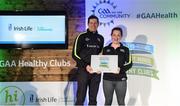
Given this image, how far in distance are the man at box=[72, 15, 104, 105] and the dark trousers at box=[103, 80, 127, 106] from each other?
0.45 ft

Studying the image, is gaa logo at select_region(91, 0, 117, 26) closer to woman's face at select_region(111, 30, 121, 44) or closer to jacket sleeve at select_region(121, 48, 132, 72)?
woman's face at select_region(111, 30, 121, 44)

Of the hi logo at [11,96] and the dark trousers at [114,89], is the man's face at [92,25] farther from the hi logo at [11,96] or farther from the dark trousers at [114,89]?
the hi logo at [11,96]

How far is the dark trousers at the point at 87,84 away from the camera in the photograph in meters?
6.54

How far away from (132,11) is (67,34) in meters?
1.05

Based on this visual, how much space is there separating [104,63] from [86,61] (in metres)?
0.27

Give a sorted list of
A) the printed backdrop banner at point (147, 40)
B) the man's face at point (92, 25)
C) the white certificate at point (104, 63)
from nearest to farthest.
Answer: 1. the white certificate at point (104, 63)
2. the man's face at point (92, 25)
3. the printed backdrop banner at point (147, 40)

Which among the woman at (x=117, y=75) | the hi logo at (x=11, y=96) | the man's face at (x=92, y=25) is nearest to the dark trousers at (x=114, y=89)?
the woman at (x=117, y=75)

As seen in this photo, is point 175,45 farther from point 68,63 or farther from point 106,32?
point 68,63

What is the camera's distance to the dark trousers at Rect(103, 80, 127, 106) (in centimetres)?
650

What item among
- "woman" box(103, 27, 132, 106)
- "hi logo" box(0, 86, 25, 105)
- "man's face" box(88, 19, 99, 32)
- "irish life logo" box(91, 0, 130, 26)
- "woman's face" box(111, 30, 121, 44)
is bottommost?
"hi logo" box(0, 86, 25, 105)

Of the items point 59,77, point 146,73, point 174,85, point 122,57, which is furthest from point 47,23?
point 174,85

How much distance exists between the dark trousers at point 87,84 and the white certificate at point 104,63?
14 cm

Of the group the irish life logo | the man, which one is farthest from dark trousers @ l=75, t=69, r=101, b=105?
the irish life logo

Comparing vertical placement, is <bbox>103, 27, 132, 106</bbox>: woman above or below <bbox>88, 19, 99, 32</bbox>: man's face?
below
